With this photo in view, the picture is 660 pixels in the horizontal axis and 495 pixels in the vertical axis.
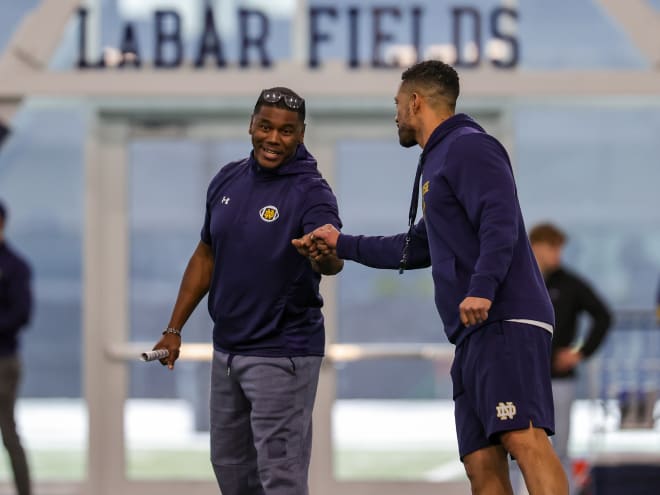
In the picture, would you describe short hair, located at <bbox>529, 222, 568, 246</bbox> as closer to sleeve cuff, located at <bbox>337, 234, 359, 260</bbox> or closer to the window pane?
the window pane

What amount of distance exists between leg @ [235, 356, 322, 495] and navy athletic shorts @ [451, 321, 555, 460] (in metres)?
0.62

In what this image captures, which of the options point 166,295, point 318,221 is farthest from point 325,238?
point 166,295

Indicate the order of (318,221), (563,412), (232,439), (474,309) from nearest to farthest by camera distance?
(474,309) < (318,221) < (232,439) < (563,412)

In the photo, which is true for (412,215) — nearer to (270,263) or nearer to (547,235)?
(270,263)

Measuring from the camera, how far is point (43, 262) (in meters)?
8.47

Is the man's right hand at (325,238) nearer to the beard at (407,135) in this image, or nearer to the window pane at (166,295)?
the beard at (407,135)

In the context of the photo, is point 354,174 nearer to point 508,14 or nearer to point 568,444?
point 508,14

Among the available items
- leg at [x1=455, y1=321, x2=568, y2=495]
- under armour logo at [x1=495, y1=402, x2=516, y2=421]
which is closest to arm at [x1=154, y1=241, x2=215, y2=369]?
leg at [x1=455, y1=321, x2=568, y2=495]

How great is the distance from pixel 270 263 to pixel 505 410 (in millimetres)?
947

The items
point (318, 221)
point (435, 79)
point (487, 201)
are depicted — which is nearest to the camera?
point (487, 201)

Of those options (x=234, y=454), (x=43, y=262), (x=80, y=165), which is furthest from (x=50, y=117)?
(x=234, y=454)

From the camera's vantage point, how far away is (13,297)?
280 inches

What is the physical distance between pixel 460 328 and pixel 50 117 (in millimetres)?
5016

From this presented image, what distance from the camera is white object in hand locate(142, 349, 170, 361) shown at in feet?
13.9
